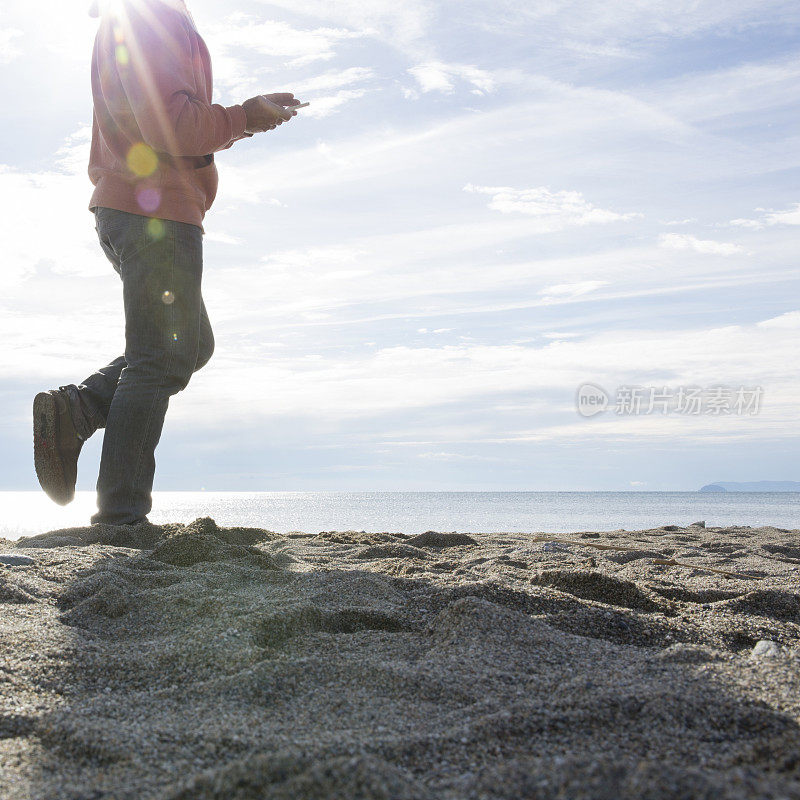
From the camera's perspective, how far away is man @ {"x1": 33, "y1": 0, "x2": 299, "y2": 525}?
2.80 m

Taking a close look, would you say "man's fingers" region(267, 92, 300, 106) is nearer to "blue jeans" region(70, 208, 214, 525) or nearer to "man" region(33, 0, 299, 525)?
"man" region(33, 0, 299, 525)

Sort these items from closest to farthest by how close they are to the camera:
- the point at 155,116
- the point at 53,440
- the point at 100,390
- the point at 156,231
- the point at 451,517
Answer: the point at 155,116
the point at 156,231
the point at 53,440
the point at 100,390
the point at 451,517

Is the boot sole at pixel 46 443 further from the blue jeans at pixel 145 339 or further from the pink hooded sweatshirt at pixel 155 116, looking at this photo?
the pink hooded sweatshirt at pixel 155 116

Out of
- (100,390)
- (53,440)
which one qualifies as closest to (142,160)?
(100,390)

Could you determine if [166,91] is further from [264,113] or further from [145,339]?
[145,339]

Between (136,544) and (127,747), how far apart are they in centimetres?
196

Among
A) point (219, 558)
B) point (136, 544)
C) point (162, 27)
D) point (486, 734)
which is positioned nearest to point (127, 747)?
point (486, 734)

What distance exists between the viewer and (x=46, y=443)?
299cm

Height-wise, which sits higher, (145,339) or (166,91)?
(166,91)

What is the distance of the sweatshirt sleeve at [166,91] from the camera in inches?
107

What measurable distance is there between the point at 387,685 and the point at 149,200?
2398 millimetres

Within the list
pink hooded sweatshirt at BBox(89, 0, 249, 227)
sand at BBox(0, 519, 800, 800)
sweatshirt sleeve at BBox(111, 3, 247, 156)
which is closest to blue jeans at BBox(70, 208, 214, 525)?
pink hooded sweatshirt at BBox(89, 0, 249, 227)

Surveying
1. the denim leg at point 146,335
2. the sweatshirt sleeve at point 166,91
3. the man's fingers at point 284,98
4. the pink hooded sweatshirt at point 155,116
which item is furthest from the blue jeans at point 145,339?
the man's fingers at point 284,98

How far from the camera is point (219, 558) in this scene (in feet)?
7.73
